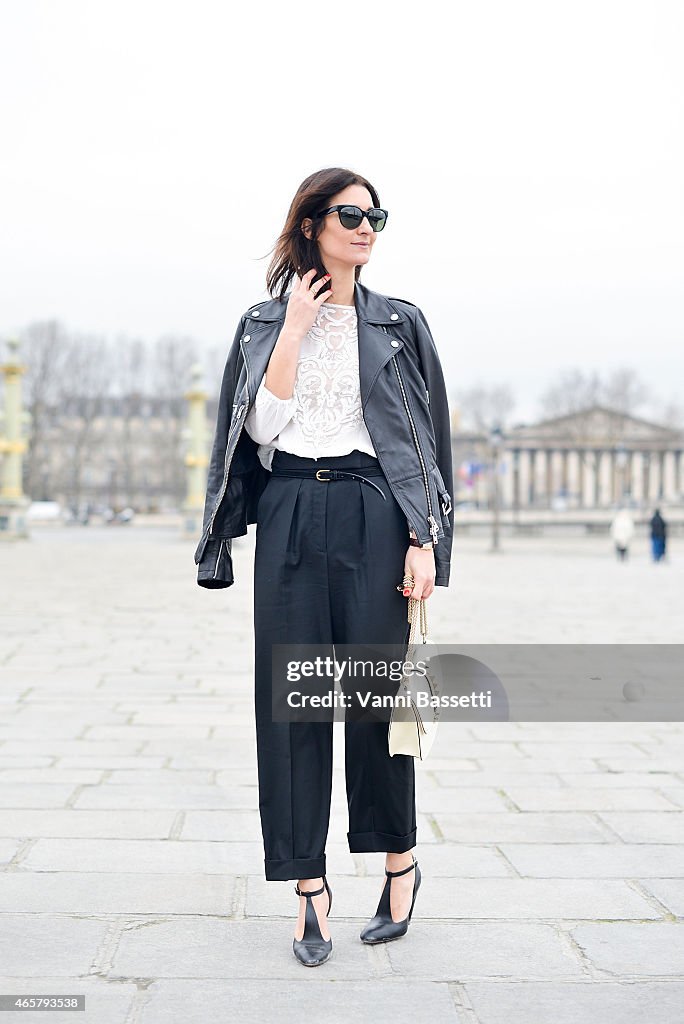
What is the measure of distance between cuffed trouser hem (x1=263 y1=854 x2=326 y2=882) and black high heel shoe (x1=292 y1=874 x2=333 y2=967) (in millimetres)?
54

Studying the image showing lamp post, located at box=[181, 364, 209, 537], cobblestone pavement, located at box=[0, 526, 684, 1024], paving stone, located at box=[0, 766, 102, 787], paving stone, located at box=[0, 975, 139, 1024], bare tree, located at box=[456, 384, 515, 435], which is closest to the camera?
paving stone, located at box=[0, 975, 139, 1024]

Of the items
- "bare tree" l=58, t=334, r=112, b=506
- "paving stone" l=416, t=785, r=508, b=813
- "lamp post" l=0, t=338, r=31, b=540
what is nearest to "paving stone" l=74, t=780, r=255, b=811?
"paving stone" l=416, t=785, r=508, b=813

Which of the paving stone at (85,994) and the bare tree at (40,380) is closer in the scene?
the paving stone at (85,994)

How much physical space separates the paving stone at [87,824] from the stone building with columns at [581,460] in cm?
6641

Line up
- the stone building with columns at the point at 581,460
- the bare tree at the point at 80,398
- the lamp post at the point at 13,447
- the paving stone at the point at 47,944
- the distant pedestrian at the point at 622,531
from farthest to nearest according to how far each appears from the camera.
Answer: the stone building with columns at the point at 581,460 → the bare tree at the point at 80,398 → the lamp post at the point at 13,447 → the distant pedestrian at the point at 622,531 → the paving stone at the point at 47,944

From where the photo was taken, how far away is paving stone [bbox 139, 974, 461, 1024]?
2.54m

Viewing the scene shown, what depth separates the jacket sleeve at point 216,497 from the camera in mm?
3123

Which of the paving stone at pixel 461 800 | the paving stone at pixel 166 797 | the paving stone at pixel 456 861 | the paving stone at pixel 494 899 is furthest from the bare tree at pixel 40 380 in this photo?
the paving stone at pixel 494 899

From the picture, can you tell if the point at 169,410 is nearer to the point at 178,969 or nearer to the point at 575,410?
the point at 575,410

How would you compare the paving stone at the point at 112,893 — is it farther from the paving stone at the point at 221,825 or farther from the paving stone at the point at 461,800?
the paving stone at the point at 461,800

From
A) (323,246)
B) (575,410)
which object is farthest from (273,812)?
(575,410)

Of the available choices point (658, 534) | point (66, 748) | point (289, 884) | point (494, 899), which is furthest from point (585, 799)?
point (658, 534)

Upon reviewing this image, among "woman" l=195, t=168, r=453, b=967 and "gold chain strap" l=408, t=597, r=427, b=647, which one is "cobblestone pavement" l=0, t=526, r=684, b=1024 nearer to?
"woman" l=195, t=168, r=453, b=967

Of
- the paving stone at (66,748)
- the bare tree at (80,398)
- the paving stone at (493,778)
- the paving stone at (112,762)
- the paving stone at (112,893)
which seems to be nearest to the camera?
the paving stone at (112,893)
